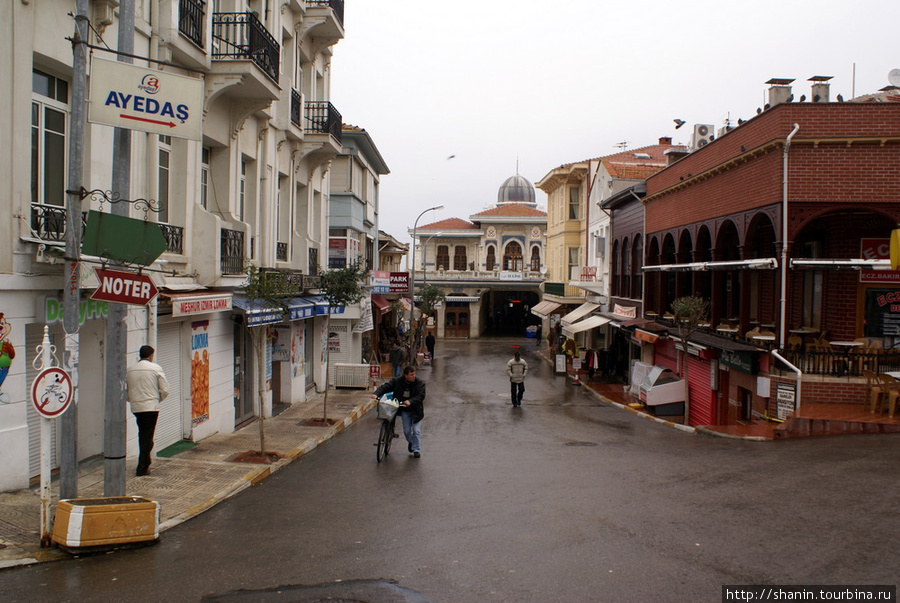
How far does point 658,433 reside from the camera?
1593 cm

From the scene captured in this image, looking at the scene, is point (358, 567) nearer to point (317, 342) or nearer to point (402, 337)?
point (317, 342)

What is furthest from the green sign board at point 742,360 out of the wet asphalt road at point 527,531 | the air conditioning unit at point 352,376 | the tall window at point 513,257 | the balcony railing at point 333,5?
the tall window at point 513,257

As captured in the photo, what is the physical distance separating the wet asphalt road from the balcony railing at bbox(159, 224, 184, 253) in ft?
13.5

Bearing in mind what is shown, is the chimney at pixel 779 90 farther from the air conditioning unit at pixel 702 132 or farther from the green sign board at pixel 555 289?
the green sign board at pixel 555 289


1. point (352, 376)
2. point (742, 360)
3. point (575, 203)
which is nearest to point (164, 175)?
point (352, 376)

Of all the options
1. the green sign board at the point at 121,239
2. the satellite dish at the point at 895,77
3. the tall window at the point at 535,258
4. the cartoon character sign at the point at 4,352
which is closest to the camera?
the green sign board at the point at 121,239

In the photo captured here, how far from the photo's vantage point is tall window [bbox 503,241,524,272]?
2379 inches

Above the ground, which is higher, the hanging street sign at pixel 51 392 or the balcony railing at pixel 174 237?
the balcony railing at pixel 174 237

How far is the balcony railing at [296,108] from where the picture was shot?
1852cm

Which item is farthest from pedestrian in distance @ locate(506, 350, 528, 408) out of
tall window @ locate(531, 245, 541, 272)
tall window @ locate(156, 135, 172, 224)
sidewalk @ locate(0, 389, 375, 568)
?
tall window @ locate(531, 245, 541, 272)

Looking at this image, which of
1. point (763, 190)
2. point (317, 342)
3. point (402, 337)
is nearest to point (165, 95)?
point (763, 190)

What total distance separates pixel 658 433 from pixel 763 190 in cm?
597

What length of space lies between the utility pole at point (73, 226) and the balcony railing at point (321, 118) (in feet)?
43.1

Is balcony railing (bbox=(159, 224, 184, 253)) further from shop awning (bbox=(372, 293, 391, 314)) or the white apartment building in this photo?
shop awning (bbox=(372, 293, 391, 314))
